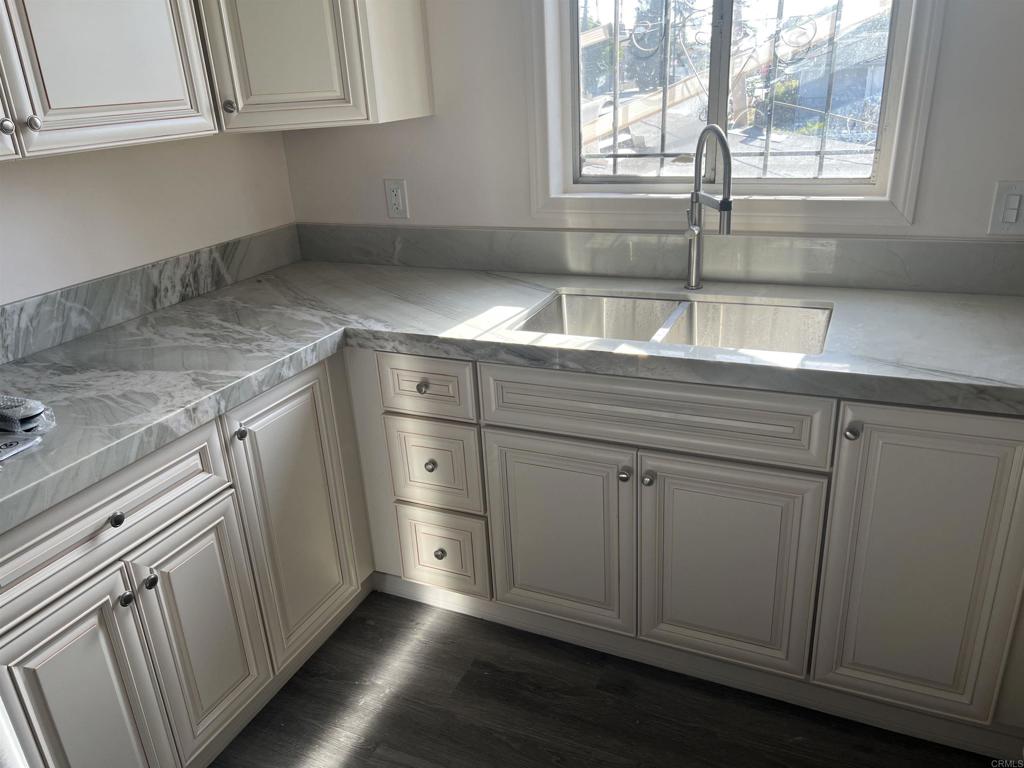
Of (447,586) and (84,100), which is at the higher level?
(84,100)

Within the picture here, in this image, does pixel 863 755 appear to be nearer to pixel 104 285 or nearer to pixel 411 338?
pixel 411 338

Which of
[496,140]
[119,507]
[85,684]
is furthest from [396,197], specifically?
[85,684]

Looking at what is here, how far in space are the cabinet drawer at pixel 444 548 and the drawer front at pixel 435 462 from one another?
0.14 feet

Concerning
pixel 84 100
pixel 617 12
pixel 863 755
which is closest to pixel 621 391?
pixel 863 755

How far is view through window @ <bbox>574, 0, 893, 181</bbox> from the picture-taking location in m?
1.84

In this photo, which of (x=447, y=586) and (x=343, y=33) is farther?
(x=447, y=586)

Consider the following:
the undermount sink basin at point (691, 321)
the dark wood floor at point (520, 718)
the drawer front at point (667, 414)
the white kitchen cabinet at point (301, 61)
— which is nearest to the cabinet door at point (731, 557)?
the drawer front at point (667, 414)

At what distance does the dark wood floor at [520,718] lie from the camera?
1678mm

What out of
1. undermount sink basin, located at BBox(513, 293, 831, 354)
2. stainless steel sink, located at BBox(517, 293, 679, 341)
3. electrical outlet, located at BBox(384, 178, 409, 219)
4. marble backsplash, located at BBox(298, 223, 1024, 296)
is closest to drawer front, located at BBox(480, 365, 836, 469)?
undermount sink basin, located at BBox(513, 293, 831, 354)

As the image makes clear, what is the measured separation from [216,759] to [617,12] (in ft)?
6.83

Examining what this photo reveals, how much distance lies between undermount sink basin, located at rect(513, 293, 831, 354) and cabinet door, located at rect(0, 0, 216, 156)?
36.4 inches

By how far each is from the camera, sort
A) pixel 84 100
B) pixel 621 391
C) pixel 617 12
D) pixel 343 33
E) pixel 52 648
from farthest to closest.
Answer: pixel 617 12 < pixel 343 33 < pixel 621 391 < pixel 84 100 < pixel 52 648

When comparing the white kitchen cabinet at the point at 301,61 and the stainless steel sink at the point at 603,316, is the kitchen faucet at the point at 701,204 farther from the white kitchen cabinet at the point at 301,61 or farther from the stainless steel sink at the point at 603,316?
the white kitchen cabinet at the point at 301,61

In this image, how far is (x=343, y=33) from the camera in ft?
6.09
